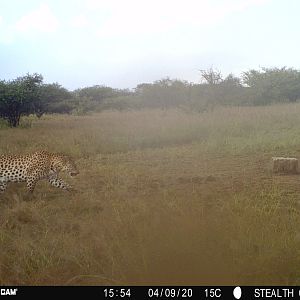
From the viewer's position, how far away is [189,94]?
2969 centimetres

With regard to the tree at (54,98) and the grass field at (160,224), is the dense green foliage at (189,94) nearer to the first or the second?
the tree at (54,98)

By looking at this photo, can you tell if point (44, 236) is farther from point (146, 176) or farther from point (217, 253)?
point (146, 176)

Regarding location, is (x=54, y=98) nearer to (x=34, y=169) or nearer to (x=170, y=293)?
(x=34, y=169)

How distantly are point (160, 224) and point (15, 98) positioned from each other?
17554mm

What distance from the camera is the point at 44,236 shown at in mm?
5379

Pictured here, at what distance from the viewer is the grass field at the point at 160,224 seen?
4.10 m

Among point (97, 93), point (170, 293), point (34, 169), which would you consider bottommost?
point (170, 293)

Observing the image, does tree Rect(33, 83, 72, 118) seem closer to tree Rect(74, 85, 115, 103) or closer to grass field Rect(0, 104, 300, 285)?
tree Rect(74, 85, 115, 103)

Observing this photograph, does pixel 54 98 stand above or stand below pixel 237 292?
above

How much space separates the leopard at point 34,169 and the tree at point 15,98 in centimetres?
1335

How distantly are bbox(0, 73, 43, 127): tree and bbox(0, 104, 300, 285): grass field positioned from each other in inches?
373

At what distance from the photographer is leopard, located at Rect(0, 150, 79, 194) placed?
7.90 m

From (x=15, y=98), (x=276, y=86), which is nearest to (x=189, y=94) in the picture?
(x=276, y=86)

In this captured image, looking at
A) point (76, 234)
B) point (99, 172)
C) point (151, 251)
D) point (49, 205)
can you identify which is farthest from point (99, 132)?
point (151, 251)
